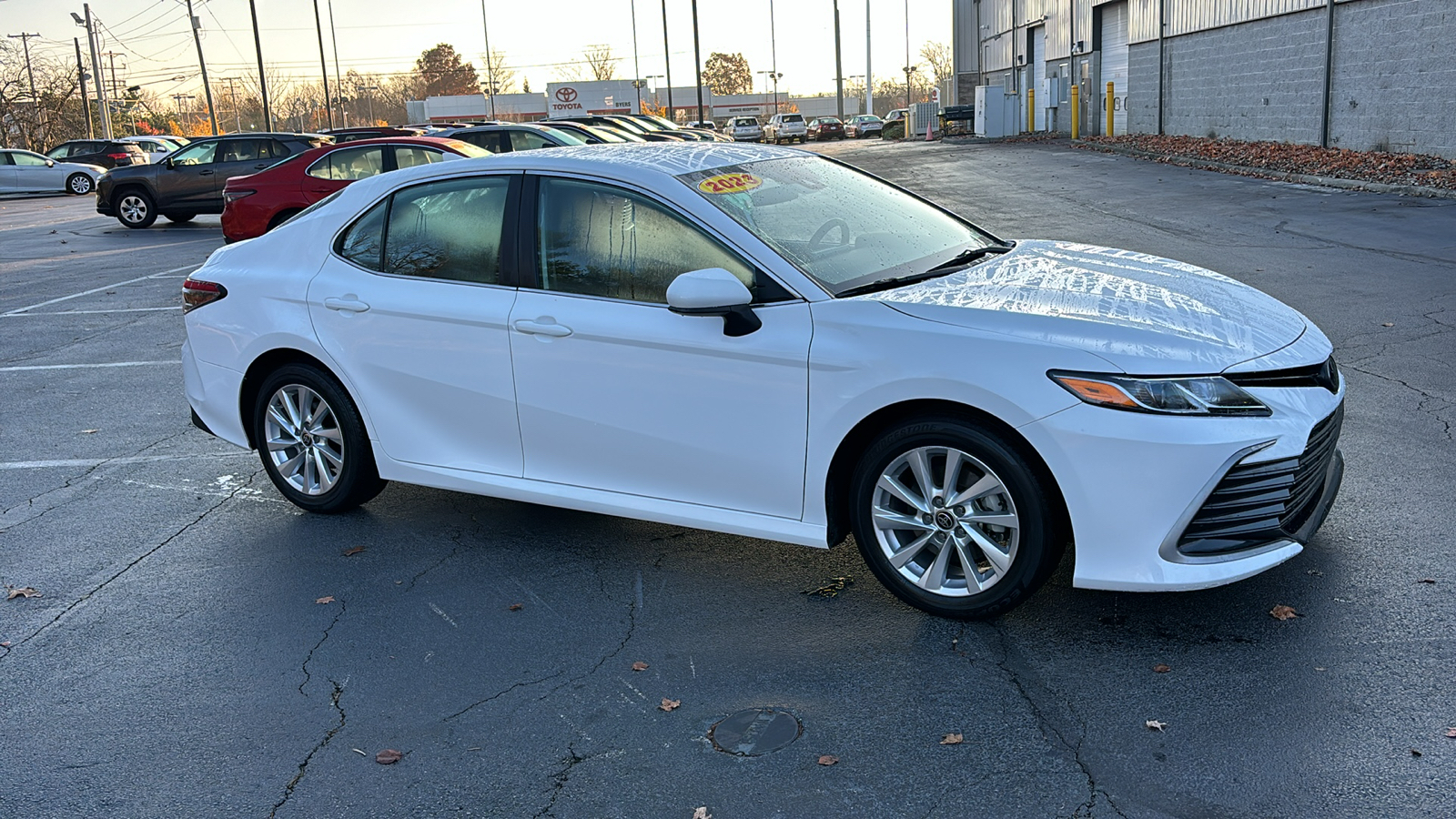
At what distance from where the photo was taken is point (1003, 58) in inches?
2176

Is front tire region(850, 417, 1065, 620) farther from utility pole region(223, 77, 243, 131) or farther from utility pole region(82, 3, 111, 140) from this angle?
utility pole region(223, 77, 243, 131)

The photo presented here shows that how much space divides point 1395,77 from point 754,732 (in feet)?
70.7

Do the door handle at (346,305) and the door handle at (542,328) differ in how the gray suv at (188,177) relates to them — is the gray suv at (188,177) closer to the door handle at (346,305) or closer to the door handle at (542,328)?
the door handle at (346,305)

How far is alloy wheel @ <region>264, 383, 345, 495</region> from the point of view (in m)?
5.50

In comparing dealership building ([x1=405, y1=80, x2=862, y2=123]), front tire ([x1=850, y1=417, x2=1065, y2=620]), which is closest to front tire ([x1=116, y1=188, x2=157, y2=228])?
front tire ([x1=850, y1=417, x2=1065, y2=620])

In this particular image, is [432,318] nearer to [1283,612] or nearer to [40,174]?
[1283,612]

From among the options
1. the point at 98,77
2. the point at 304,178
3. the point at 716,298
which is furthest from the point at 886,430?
the point at 98,77

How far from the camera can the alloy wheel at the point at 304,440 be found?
5.50m

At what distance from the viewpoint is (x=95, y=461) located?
6.79 meters

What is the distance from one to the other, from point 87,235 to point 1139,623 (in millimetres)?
22860

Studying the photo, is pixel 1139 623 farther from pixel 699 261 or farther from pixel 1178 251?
pixel 1178 251

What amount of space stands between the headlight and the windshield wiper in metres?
0.85

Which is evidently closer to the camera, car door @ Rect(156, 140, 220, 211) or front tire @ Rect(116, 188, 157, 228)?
car door @ Rect(156, 140, 220, 211)

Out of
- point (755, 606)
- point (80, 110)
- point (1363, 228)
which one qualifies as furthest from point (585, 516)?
point (80, 110)
